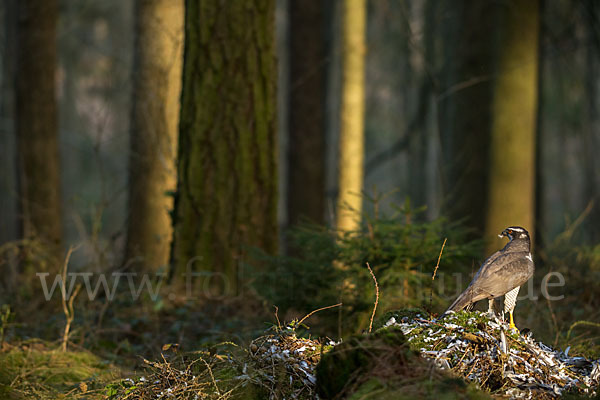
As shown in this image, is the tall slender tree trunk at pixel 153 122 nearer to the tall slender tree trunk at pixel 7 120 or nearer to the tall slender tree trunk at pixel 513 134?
the tall slender tree trunk at pixel 513 134

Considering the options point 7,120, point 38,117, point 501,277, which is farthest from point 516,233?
point 7,120

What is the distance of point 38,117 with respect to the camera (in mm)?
9367

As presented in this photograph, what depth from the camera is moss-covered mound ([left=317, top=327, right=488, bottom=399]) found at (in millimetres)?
2715

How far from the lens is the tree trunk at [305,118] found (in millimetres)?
11367

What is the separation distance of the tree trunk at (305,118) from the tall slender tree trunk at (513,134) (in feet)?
12.2


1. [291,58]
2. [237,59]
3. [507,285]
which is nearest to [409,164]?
[291,58]

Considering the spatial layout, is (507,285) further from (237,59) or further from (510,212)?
(510,212)

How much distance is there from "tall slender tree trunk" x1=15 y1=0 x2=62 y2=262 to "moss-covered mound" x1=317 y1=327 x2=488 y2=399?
7.13 m

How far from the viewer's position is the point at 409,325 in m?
3.43

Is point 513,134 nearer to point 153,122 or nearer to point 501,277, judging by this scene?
point 153,122

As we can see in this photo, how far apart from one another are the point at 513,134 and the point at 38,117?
22.2ft

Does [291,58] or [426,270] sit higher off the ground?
[291,58]

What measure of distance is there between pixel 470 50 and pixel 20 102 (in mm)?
6908

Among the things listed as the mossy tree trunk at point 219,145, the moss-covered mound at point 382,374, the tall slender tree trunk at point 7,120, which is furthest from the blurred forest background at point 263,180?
the moss-covered mound at point 382,374
